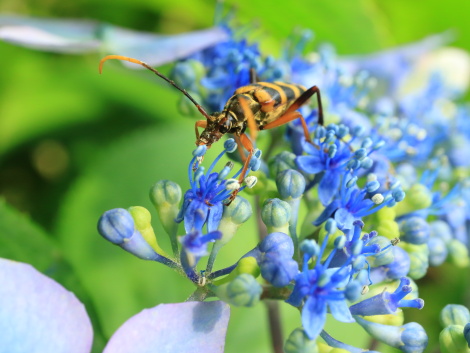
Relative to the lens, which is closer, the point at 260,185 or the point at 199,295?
the point at 199,295

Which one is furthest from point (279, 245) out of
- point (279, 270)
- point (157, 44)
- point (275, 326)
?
Result: point (157, 44)

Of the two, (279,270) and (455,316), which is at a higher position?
(279,270)

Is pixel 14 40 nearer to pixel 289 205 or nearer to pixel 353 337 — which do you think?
pixel 289 205

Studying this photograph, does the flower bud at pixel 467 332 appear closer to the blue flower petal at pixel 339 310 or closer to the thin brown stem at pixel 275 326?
the blue flower petal at pixel 339 310

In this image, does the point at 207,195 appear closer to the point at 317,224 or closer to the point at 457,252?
the point at 317,224

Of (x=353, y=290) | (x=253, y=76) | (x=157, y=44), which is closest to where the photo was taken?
(x=353, y=290)

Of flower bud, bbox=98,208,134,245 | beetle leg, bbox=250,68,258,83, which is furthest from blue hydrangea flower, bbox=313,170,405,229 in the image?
beetle leg, bbox=250,68,258,83
